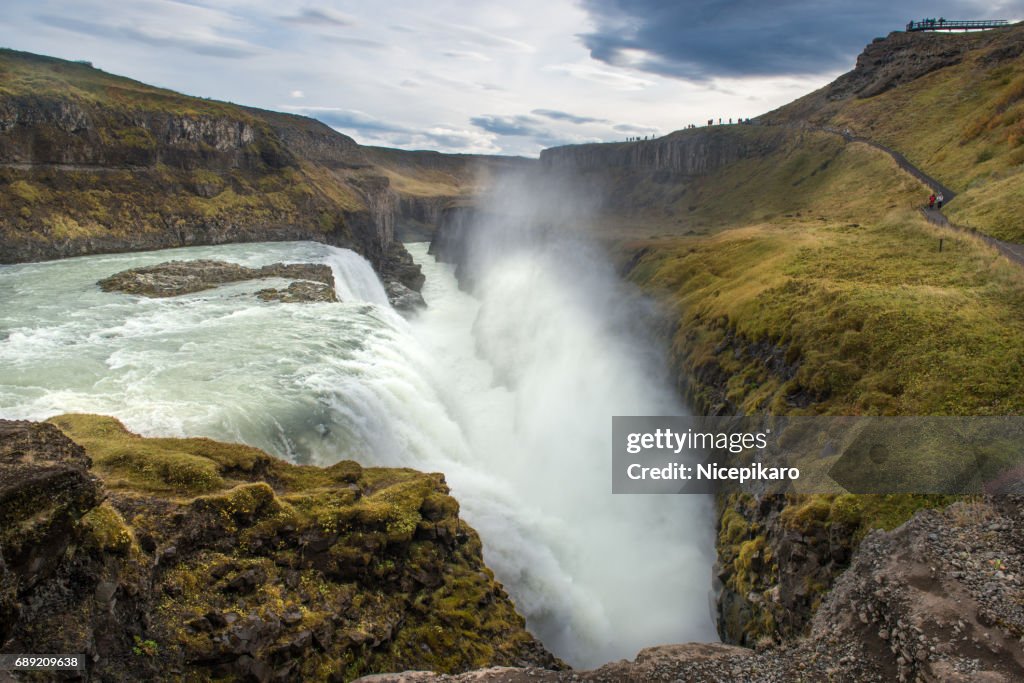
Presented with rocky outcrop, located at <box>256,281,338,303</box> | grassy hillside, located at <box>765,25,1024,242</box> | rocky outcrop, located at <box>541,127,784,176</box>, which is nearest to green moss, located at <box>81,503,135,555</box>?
rocky outcrop, located at <box>256,281,338,303</box>

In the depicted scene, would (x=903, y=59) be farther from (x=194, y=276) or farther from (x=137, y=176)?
(x=137, y=176)

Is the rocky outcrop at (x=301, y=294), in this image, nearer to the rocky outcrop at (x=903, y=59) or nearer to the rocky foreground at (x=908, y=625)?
the rocky foreground at (x=908, y=625)

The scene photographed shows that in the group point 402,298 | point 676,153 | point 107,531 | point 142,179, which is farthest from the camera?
point 676,153

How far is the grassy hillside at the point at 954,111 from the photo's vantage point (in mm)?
42562

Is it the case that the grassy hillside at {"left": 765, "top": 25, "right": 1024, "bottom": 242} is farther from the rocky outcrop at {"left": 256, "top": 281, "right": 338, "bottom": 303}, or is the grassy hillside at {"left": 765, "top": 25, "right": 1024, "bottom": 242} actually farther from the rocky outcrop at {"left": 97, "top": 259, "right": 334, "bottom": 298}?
the rocky outcrop at {"left": 97, "top": 259, "right": 334, "bottom": 298}

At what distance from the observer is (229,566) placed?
14.0m

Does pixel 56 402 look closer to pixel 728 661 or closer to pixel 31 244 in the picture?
pixel 728 661

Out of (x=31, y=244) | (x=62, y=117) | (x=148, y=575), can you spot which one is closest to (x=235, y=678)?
(x=148, y=575)

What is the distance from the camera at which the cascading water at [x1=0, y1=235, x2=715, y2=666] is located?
23781 millimetres
